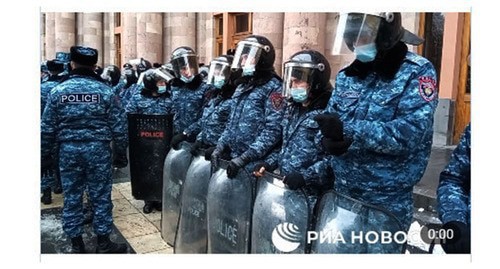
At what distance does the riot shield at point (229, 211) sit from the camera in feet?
7.99

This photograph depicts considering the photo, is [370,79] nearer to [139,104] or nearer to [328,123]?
[328,123]

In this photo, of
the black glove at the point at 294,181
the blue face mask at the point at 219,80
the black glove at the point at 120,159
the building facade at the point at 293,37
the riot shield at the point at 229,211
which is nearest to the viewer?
the black glove at the point at 294,181

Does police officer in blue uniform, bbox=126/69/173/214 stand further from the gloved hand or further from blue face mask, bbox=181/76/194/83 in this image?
the gloved hand

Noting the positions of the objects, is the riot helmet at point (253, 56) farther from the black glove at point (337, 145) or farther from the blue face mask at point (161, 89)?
the blue face mask at point (161, 89)

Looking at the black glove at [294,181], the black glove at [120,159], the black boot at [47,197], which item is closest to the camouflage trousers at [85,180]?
the black glove at [120,159]

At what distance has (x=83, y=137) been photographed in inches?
120

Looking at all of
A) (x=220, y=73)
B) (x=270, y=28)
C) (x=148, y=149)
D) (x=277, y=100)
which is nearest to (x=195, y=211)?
(x=277, y=100)

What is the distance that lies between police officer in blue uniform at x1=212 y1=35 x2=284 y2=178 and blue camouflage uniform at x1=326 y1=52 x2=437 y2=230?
2.44 ft

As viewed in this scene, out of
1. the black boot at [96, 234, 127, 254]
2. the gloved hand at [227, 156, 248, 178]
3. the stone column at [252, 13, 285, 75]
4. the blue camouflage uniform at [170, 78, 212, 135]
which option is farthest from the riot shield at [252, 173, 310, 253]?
the stone column at [252, 13, 285, 75]

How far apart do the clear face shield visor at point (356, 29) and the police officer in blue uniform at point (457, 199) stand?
609mm

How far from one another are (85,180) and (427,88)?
2.62m

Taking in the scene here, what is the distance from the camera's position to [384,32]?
1838mm
